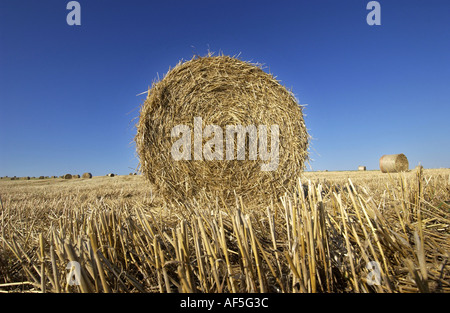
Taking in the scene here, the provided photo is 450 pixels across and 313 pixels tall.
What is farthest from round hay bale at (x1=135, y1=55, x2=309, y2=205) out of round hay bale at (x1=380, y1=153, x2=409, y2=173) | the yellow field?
round hay bale at (x1=380, y1=153, x2=409, y2=173)

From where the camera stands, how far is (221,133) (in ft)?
13.1

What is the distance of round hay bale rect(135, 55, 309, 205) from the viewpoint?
390cm

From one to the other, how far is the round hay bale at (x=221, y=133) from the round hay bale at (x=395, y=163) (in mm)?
9538

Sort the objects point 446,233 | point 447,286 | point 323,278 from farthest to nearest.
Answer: point 446,233, point 323,278, point 447,286

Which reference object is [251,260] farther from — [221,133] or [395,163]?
[395,163]

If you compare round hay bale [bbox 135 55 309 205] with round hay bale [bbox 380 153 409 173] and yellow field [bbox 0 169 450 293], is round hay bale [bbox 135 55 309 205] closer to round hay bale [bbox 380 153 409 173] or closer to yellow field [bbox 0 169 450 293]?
yellow field [bbox 0 169 450 293]

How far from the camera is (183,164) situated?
390 cm

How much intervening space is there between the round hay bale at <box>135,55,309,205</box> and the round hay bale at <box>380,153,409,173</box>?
954 centimetres

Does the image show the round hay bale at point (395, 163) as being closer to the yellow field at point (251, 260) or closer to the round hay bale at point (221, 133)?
the round hay bale at point (221, 133)

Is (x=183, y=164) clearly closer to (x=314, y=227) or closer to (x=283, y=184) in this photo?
(x=283, y=184)

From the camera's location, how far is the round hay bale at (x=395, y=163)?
1162 cm

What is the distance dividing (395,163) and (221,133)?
1033cm
